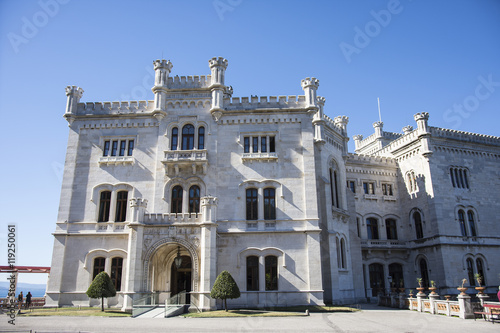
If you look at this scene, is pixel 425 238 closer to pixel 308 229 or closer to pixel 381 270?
pixel 381 270

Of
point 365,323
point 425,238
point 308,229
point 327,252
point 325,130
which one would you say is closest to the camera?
point 365,323

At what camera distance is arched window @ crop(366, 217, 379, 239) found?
40750 millimetres

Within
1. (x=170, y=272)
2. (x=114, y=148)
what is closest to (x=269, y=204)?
(x=170, y=272)

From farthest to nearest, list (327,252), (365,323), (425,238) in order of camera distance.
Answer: (425,238), (327,252), (365,323)

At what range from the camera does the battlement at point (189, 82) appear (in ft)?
105

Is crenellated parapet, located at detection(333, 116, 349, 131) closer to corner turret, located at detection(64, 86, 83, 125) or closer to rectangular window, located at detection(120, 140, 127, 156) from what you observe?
rectangular window, located at detection(120, 140, 127, 156)

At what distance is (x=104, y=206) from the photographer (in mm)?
30125

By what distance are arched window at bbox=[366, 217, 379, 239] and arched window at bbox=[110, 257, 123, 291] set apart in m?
25.3

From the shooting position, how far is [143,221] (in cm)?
2636

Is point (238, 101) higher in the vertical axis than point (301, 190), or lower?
higher

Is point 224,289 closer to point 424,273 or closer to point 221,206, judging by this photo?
point 221,206

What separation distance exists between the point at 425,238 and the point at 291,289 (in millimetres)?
17654

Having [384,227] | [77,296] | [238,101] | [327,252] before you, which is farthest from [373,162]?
[77,296]

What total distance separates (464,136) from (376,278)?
17735 mm
